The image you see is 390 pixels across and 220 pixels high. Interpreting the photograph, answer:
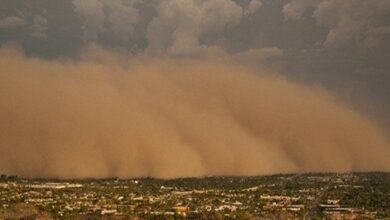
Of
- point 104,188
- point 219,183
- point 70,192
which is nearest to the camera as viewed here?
point 70,192

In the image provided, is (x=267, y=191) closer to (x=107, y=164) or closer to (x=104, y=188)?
(x=104, y=188)

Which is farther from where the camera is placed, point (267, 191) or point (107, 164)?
point (107, 164)

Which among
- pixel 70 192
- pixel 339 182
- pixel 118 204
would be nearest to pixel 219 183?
pixel 339 182

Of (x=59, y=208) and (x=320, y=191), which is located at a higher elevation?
(x=320, y=191)

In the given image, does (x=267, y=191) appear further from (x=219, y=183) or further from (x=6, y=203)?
(x=6, y=203)

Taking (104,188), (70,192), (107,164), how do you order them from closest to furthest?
1. (70,192)
2. (104,188)
3. (107,164)

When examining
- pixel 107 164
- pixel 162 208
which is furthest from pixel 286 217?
pixel 107 164
